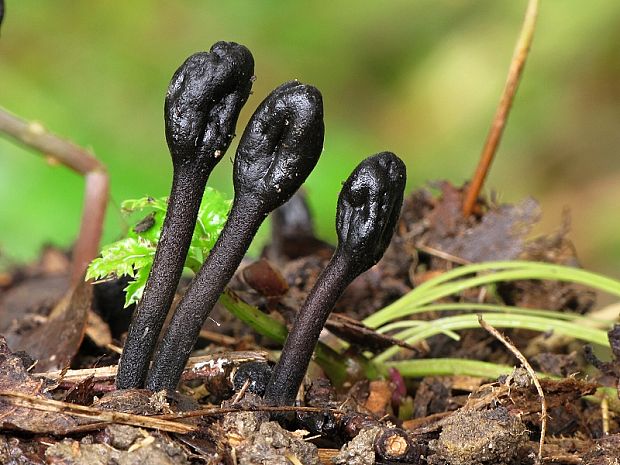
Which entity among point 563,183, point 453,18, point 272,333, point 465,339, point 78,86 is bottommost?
point 272,333

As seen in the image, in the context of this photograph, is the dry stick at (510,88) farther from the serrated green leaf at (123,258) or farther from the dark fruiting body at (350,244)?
Answer: the serrated green leaf at (123,258)

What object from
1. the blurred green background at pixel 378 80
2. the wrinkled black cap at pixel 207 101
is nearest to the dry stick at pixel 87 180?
the wrinkled black cap at pixel 207 101

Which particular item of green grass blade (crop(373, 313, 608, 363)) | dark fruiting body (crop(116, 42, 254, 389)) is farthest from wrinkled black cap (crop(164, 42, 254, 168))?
green grass blade (crop(373, 313, 608, 363))

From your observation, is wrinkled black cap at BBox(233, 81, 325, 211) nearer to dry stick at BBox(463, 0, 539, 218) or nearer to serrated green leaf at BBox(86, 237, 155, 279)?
serrated green leaf at BBox(86, 237, 155, 279)

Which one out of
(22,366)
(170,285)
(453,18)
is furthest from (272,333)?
(453,18)

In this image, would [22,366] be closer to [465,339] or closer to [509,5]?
[465,339]

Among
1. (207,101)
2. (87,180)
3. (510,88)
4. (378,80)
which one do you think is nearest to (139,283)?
(207,101)
